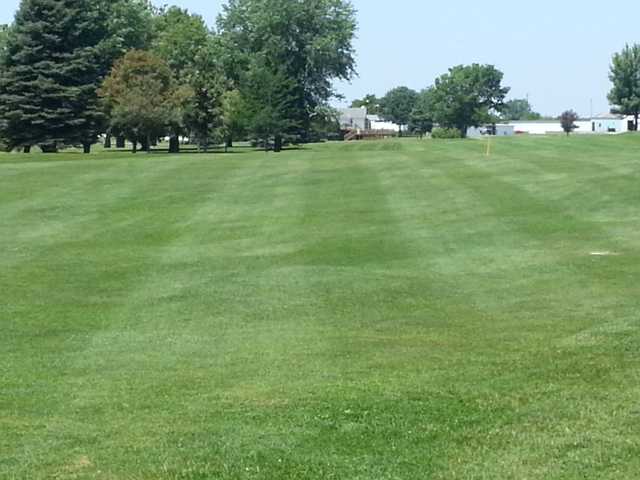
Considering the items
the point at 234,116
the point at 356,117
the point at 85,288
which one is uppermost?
the point at 356,117

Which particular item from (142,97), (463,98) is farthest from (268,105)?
(463,98)

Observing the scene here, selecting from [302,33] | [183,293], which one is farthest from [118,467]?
[302,33]

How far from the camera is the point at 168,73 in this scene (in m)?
73.8

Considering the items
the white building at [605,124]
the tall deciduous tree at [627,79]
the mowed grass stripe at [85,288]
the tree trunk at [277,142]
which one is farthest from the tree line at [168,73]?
the white building at [605,124]

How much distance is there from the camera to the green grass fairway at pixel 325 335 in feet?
24.3

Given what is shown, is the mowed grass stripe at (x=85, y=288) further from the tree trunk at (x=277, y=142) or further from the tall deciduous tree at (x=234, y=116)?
the tree trunk at (x=277, y=142)

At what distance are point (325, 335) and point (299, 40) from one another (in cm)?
8327

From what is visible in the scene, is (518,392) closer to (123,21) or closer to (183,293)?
(183,293)

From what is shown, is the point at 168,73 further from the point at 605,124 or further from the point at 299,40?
the point at 605,124

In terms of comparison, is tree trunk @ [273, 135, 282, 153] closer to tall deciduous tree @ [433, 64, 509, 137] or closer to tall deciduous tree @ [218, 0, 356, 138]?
tall deciduous tree @ [218, 0, 356, 138]

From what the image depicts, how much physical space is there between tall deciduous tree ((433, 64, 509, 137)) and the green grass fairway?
118 metres

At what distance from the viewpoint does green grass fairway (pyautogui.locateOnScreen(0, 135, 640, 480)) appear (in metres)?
7.41

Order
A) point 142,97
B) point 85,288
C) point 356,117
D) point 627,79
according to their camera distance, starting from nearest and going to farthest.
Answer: point 85,288, point 142,97, point 627,79, point 356,117

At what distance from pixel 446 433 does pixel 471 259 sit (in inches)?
486
